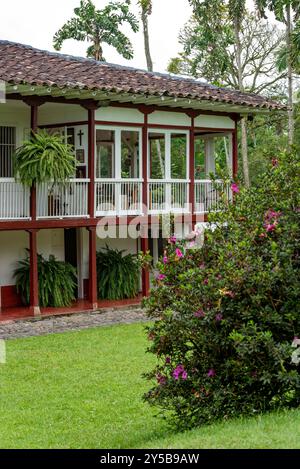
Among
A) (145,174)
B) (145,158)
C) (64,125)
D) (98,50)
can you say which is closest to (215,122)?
(145,158)

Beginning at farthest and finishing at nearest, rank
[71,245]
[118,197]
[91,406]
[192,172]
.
A: [192,172] → [71,245] → [118,197] → [91,406]

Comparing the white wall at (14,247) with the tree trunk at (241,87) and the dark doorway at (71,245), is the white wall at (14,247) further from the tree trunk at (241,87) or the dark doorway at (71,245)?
the tree trunk at (241,87)

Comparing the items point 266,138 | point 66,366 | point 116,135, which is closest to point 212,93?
point 116,135

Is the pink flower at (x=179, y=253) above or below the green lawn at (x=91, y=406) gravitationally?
above

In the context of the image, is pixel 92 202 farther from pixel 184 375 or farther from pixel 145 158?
pixel 184 375

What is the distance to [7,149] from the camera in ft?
69.6

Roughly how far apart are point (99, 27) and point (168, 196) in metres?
21.1

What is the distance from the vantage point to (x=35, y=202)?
19.5 metres

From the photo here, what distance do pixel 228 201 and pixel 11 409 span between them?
397 centimetres

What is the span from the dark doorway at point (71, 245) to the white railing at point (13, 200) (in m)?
3.10

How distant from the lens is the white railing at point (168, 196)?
22.6 metres

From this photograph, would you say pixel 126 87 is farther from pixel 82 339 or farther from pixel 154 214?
pixel 82 339

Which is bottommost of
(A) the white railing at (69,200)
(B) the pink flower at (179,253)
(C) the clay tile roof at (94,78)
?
(B) the pink flower at (179,253)

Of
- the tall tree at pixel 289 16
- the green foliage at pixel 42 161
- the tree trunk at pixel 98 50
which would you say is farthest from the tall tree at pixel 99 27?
the green foliage at pixel 42 161
